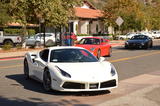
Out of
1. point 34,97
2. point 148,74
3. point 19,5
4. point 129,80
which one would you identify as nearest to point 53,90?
point 34,97

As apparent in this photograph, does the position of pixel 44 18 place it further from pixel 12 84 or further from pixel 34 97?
pixel 34 97

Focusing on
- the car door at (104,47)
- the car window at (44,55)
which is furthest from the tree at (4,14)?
the car window at (44,55)

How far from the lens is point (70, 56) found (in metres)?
10.4

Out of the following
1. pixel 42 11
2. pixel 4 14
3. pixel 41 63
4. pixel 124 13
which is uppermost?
pixel 124 13

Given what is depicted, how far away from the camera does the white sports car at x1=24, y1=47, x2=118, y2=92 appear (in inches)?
352

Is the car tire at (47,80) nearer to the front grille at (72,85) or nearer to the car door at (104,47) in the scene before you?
the front grille at (72,85)

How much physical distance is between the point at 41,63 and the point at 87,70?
1.88m

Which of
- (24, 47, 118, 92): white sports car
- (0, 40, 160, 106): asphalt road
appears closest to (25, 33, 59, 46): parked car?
(0, 40, 160, 106): asphalt road

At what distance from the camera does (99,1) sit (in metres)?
146

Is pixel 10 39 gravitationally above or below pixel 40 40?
above

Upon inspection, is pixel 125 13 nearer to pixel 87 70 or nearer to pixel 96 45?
pixel 96 45

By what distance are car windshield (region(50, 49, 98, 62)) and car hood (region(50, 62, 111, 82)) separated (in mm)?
474

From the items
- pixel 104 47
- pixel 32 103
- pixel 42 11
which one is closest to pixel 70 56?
pixel 32 103

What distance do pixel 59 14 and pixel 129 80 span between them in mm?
19324
